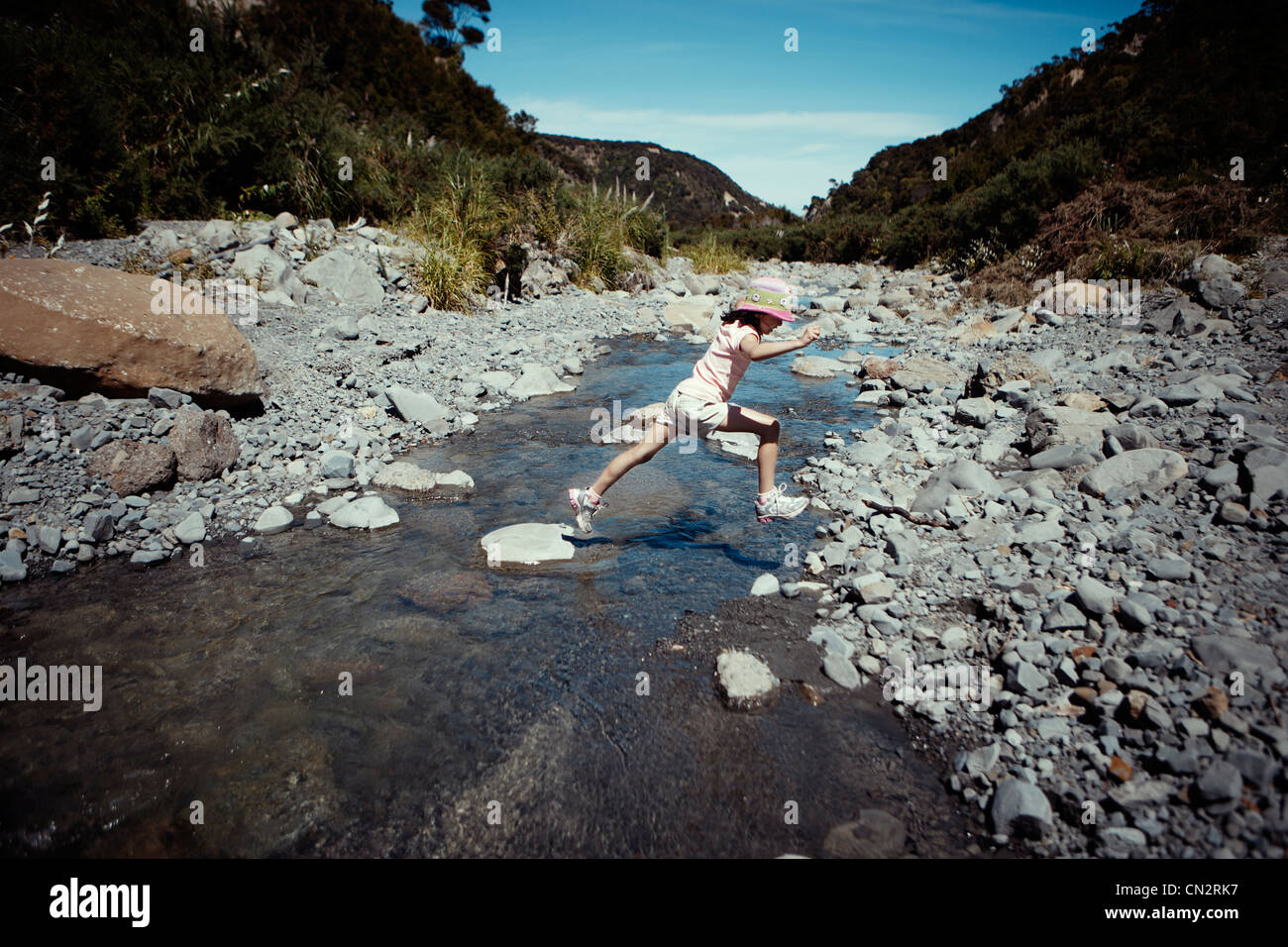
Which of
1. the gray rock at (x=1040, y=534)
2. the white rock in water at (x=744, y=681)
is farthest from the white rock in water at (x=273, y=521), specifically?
the gray rock at (x=1040, y=534)

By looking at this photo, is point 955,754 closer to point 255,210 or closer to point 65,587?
point 65,587

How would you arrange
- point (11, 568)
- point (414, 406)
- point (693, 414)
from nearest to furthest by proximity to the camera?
point (11, 568) < point (693, 414) < point (414, 406)

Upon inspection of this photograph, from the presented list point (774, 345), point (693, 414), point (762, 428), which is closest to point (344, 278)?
point (693, 414)

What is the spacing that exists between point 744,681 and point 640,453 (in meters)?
1.71

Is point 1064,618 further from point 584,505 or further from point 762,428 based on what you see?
point 584,505

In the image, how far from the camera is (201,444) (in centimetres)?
480

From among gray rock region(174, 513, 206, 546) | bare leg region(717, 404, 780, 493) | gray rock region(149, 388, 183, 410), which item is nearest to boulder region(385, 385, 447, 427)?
gray rock region(149, 388, 183, 410)

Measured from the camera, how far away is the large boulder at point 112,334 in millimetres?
4625

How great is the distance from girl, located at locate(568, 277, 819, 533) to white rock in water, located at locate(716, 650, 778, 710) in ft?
5.00

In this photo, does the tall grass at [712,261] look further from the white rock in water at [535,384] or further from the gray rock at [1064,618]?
the gray rock at [1064,618]

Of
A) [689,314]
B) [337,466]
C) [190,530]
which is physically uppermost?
[689,314]

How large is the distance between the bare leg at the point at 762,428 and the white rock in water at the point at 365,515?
2.56 meters
